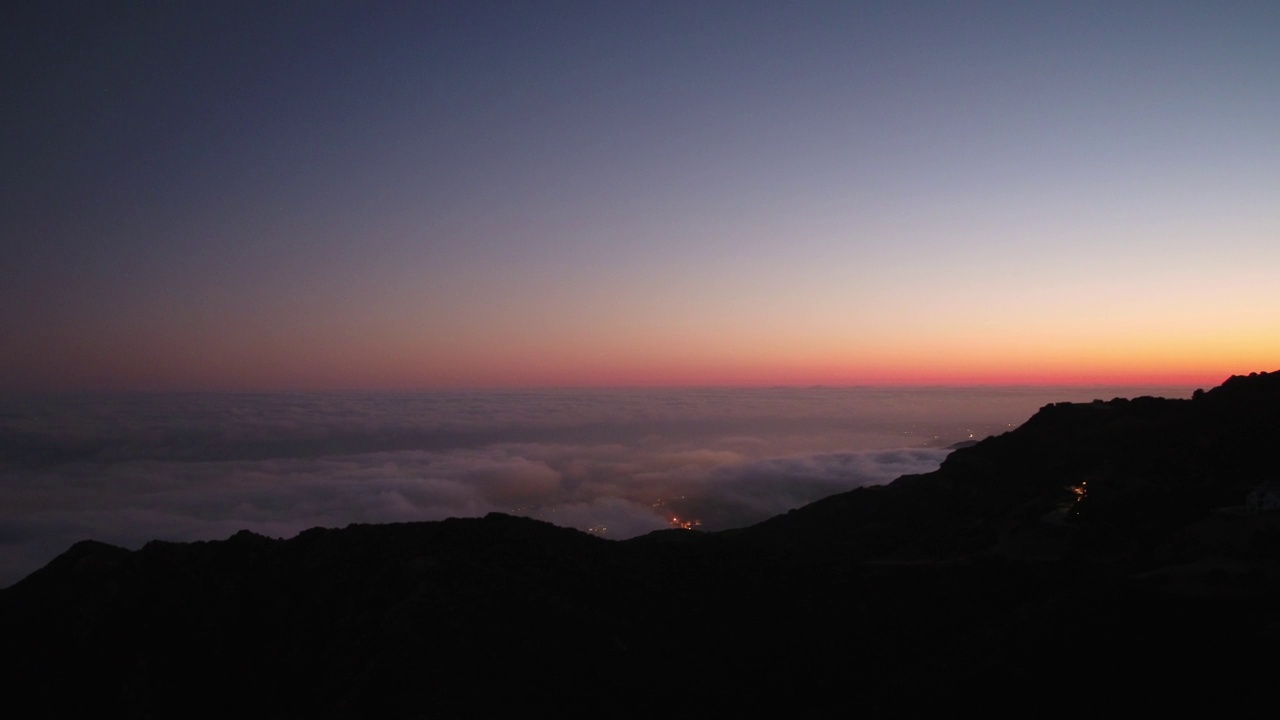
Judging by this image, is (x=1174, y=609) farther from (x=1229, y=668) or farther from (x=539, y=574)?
(x=539, y=574)

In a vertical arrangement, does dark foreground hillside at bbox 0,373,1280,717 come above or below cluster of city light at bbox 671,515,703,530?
above

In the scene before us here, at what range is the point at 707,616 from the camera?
112ft

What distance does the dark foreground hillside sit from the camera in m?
22.2

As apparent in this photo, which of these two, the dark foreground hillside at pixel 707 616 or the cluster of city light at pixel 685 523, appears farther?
the cluster of city light at pixel 685 523

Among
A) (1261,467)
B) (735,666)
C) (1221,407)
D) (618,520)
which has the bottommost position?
(618,520)

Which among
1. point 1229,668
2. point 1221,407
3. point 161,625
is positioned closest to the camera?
point 1229,668

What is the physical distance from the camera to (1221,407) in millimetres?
48156

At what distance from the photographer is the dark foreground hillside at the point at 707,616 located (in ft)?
72.9

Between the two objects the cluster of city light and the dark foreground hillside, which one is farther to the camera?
the cluster of city light

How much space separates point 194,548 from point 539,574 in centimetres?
2069

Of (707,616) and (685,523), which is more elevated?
(707,616)

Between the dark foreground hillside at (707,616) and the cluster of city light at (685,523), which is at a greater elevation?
the dark foreground hillside at (707,616)

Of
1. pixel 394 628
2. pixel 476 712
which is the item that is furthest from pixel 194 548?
pixel 476 712

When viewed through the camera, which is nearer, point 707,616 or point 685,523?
point 707,616
